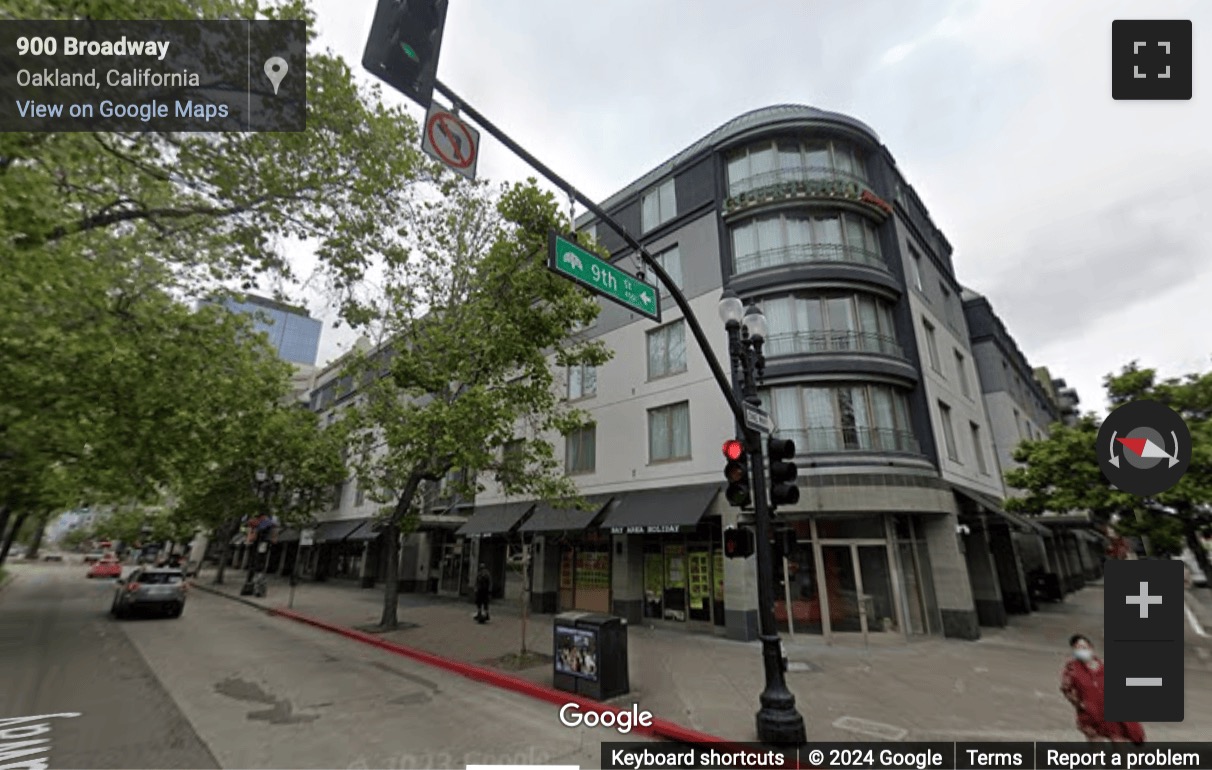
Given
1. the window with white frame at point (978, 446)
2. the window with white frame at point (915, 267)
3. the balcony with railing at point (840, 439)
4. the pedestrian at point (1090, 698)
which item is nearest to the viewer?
the pedestrian at point (1090, 698)

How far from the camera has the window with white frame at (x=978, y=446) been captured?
2131 cm

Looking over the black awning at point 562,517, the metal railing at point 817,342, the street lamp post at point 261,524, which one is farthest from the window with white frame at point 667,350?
the street lamp post at point 261,524

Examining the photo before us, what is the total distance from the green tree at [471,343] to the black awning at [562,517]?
163 centimetres

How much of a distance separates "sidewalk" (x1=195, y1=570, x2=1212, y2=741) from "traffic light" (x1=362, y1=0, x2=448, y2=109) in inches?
327

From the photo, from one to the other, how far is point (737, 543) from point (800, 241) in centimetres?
1276

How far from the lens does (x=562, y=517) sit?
18453 mm

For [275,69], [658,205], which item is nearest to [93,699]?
[275,69]

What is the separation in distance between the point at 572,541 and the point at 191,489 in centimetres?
2625

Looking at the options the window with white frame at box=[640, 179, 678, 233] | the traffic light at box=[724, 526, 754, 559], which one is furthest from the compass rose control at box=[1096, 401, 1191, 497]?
the window with white frame at box=[640, 179, 678, 233]

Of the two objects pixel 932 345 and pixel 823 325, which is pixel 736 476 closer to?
Result: pixel 823 325

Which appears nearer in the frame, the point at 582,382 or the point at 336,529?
the point at 582,382

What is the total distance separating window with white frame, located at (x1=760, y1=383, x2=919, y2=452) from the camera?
15.3 meters

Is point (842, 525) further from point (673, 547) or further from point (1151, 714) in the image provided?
point (1151, 714)

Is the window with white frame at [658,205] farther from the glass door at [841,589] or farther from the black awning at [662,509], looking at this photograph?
the glass door at [841,589]
